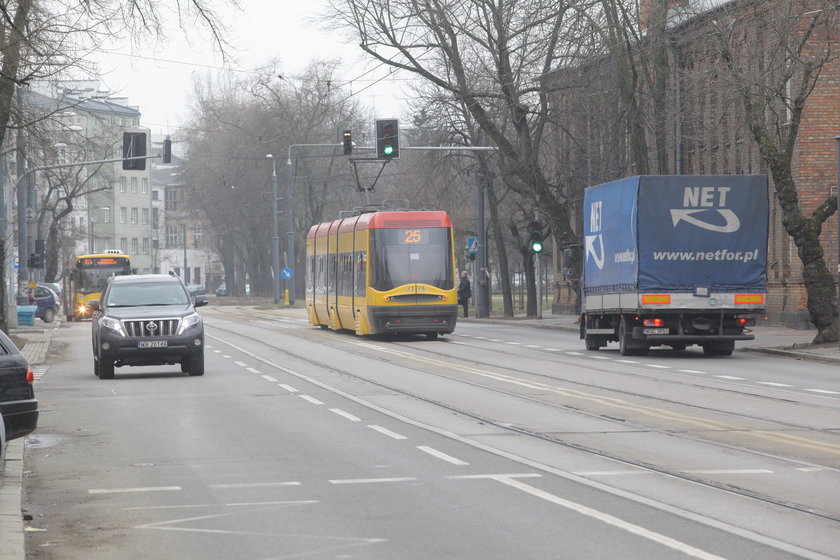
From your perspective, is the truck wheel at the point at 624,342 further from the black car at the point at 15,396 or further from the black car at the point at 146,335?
the black car at the point at 15,396

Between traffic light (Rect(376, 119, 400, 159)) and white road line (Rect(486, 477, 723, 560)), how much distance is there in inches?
1053

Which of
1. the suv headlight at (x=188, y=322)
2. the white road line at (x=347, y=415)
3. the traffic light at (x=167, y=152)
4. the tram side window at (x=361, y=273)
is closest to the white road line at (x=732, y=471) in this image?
the white road line at (x=347, y=415)

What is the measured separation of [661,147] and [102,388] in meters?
19.8

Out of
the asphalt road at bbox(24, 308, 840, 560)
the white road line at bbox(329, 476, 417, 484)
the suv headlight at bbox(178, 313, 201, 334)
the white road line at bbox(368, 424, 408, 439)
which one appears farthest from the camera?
the suv headlight at bbox(178, 313, 201, 334)

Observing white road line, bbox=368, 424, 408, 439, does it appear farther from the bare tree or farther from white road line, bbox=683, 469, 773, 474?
the bare tree

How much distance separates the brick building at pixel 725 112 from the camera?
2844cm

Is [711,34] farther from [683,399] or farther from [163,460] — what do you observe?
[163,460]

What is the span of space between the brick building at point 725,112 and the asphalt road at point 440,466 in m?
8.09

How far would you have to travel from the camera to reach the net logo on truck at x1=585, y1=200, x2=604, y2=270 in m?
29.8

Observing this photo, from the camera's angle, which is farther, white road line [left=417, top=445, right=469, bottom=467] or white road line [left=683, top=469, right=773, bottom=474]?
white road line [left=417, top=445, right=469, bottom=467]

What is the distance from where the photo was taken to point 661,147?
3722 cm

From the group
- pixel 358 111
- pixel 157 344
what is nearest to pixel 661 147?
pixel 157 344

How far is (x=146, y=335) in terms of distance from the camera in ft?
76.2

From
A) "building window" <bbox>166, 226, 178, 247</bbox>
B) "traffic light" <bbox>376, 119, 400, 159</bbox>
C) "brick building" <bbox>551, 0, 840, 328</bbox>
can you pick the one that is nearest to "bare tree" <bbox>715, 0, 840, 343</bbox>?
"brick building" <bbox>551, 0, 840, 328</bbox>
